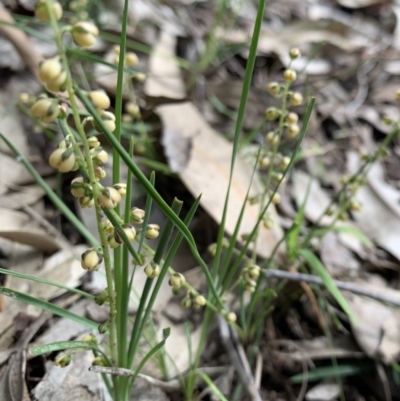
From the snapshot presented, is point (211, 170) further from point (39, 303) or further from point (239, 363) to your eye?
point (39, 303)

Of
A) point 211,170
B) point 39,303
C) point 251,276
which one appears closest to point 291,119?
point 251,276

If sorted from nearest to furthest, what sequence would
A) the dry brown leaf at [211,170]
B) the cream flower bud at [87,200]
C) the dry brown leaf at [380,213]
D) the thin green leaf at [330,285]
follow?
the cream flower bud at [87,200] < the thin green leaf at [330,285] < the dry brown leaf at [211,170] < the dry brown leaf at [380,213]

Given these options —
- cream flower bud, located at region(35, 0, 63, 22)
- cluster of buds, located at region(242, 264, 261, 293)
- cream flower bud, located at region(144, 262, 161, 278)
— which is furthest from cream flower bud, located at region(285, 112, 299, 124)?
cream flower bud, located at region(35, 0, 63, 22)

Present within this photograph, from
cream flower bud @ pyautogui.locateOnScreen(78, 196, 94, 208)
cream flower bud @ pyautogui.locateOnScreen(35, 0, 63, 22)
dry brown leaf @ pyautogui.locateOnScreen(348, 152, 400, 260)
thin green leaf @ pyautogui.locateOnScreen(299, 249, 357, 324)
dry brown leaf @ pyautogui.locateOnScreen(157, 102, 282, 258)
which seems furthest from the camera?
dry brown leaf @ pyautogui.locateOnScreen(348, 152, 400, 260)

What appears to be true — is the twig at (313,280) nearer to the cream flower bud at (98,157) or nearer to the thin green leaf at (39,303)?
the thin green leaf at (39,303)

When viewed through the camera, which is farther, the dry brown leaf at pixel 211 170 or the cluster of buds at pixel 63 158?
the dry brown leaf at pixel 211 170

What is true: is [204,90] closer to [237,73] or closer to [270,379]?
[237,73]

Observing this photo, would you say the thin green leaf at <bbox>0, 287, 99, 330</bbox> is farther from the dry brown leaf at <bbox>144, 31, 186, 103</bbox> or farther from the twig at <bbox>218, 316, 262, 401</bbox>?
the dry brown leaf at <bbox>144, 31, 186, 103</bbox>

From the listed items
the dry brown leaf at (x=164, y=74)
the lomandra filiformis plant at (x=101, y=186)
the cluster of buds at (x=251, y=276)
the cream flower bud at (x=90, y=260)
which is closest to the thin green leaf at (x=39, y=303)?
the lomandra filiformis plant at (x=101, y=186)
